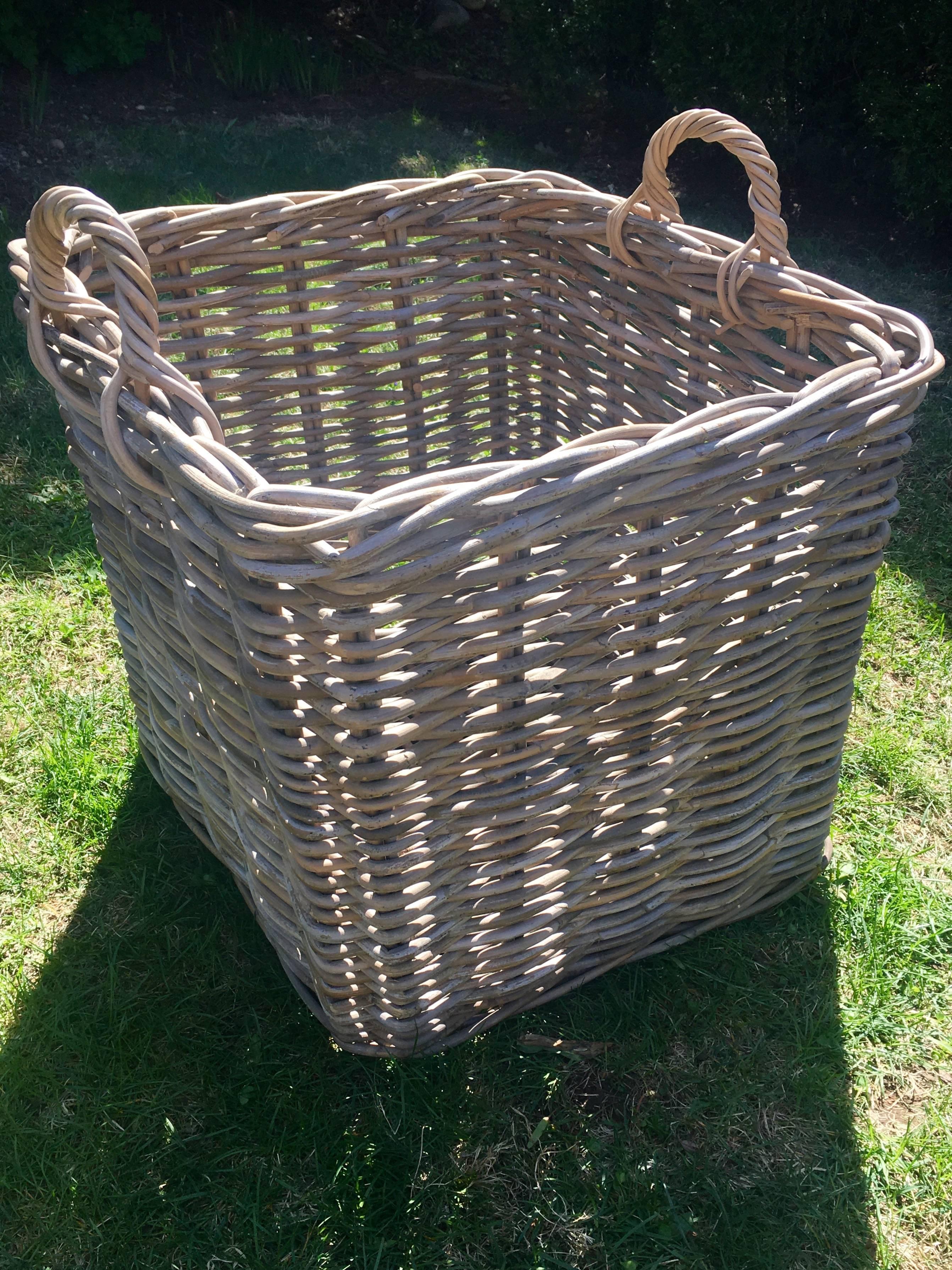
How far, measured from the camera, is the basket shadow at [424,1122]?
1276 millimetres

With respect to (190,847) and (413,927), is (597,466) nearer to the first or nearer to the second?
(413,927)

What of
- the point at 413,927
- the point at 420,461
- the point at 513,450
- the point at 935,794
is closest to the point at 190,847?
the point at 413,927

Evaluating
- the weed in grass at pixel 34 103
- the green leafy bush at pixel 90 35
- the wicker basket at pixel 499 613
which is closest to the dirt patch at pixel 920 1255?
the wicker basket at pixel 499 613

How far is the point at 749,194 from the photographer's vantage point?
1.49 metres

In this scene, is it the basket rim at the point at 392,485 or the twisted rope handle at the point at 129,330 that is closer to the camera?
the basket rim at the point at 392,485

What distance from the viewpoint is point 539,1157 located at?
4.41ft

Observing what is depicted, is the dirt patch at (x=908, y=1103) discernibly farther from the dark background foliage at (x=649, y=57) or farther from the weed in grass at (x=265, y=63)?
the weed in grass at (x=265, y=63)

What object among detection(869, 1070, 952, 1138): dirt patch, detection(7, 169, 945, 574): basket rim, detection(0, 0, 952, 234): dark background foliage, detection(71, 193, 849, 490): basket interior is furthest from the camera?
detection(0, 0, 952, 234): dark background foliage

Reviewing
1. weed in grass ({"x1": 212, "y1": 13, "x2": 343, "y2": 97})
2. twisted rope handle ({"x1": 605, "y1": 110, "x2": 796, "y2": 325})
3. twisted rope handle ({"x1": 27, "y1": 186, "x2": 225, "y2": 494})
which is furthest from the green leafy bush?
twisted rope handle ({"x1": 27, "y1": 186, "x2": 225, "y2": 494})

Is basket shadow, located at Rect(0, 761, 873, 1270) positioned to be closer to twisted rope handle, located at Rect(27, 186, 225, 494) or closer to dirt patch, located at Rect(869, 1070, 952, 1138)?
dirt patch, located at Rect(869, 1070, 952, 1138)

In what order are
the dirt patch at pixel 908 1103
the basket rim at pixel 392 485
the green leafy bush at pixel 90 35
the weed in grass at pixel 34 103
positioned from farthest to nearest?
the green leafy bush at pixel 90 35
the weed in grass at pixel 34 103
the dirt patch at pixel 908 1103
the basket rim at pixel 392 485

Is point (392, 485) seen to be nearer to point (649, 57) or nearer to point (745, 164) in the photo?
point (745, 164)

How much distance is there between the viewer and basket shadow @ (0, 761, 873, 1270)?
4.19 feet

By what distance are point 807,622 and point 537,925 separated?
51 centimetres
